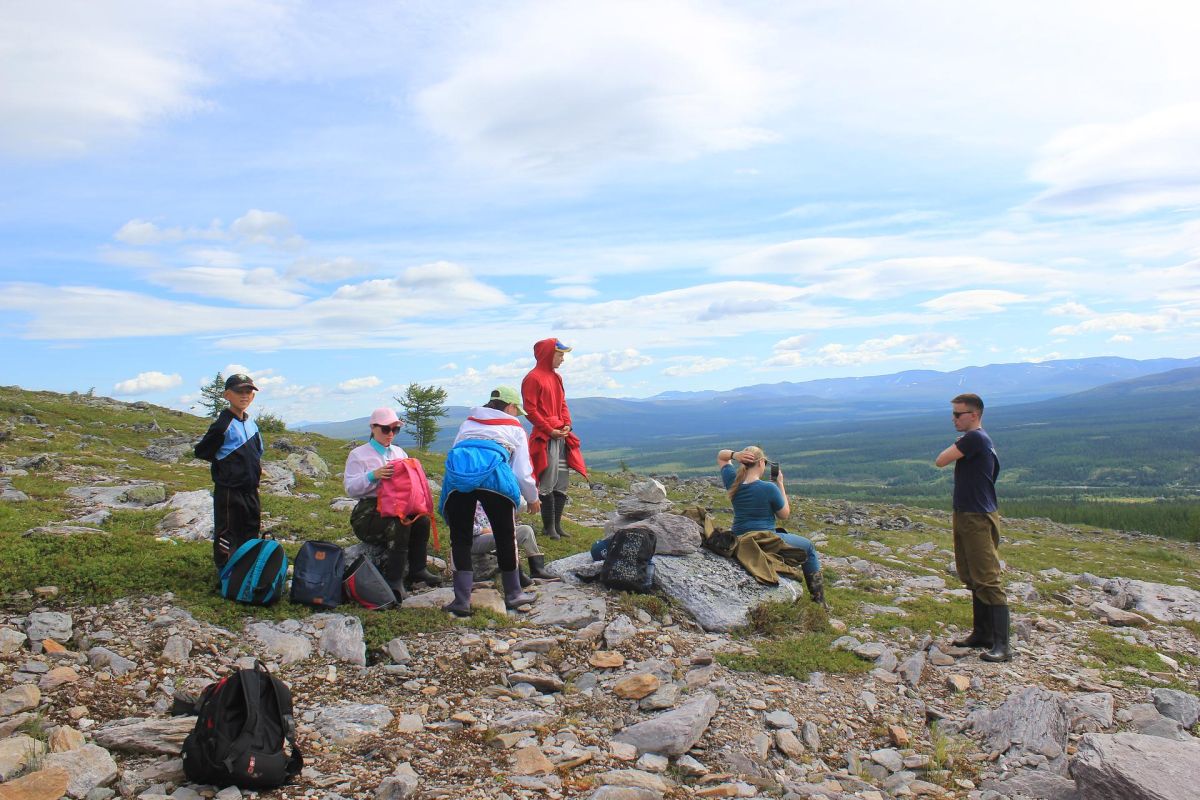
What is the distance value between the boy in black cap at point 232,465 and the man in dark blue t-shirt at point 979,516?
350 inches

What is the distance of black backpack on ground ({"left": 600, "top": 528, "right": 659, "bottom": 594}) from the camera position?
10.4 metres

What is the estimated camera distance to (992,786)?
262 inches

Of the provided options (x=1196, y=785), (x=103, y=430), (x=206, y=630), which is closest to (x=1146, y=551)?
(x=1196, y=785)

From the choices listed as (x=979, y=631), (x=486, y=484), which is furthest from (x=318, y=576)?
(x=979, y=631)

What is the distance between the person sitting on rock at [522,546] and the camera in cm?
1043

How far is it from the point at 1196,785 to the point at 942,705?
8.97 ft

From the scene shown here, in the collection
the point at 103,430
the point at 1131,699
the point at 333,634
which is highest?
the point at 103,430

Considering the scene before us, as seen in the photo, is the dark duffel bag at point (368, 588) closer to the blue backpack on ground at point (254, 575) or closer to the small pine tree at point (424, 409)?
A: the blue backpack on ground at point (254, 575)

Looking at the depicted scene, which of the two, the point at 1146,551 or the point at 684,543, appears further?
the point at 1146,551

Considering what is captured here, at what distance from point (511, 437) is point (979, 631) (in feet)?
23.1

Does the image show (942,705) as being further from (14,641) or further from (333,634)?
(14,641)

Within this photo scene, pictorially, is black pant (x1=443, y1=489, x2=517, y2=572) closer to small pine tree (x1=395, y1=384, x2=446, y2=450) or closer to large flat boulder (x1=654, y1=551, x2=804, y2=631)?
large flat boulder (x1=654, y1=551, x2=804, y2=631)

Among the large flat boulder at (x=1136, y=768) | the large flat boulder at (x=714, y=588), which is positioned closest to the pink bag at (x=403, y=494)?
the large flat boulder at (x=714, y=588)

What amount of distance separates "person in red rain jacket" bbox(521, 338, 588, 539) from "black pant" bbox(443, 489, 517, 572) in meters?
2.99
